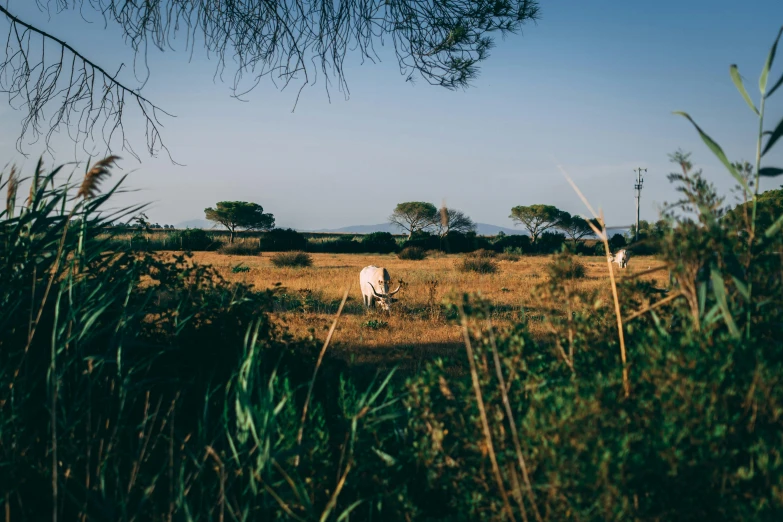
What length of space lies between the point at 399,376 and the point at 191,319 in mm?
2493

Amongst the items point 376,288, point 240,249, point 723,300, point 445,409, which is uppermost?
point 240,249

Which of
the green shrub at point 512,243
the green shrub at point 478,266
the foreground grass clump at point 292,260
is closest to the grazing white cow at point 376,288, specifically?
the green shrub at point 478,266

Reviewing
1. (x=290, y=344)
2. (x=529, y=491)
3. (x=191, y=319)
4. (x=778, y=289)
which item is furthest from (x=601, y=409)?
(x=191, y=319)

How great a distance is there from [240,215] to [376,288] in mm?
64703

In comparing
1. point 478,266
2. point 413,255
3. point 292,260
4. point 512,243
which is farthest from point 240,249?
point 512,243

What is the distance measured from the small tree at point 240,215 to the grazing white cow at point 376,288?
60.2 meters

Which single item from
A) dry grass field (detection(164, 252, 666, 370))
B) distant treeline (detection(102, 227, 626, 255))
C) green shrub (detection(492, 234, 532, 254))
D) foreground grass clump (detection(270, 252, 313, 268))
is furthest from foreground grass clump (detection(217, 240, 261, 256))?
dry grass field (detection(164, 252, 666, 370))

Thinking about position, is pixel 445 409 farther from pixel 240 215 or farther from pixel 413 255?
pixel 240 215

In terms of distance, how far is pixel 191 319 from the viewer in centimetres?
380

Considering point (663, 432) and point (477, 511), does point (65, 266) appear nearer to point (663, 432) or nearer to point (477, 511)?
point (477, 511)

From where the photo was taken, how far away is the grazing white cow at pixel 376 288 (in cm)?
1155

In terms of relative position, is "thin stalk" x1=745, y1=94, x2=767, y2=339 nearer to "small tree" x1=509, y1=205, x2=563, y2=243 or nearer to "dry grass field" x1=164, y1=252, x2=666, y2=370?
"dry grass field" x1=164, y1=252, x2=666, y2=370

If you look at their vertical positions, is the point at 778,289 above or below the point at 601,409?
above

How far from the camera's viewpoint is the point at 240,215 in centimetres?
7362
